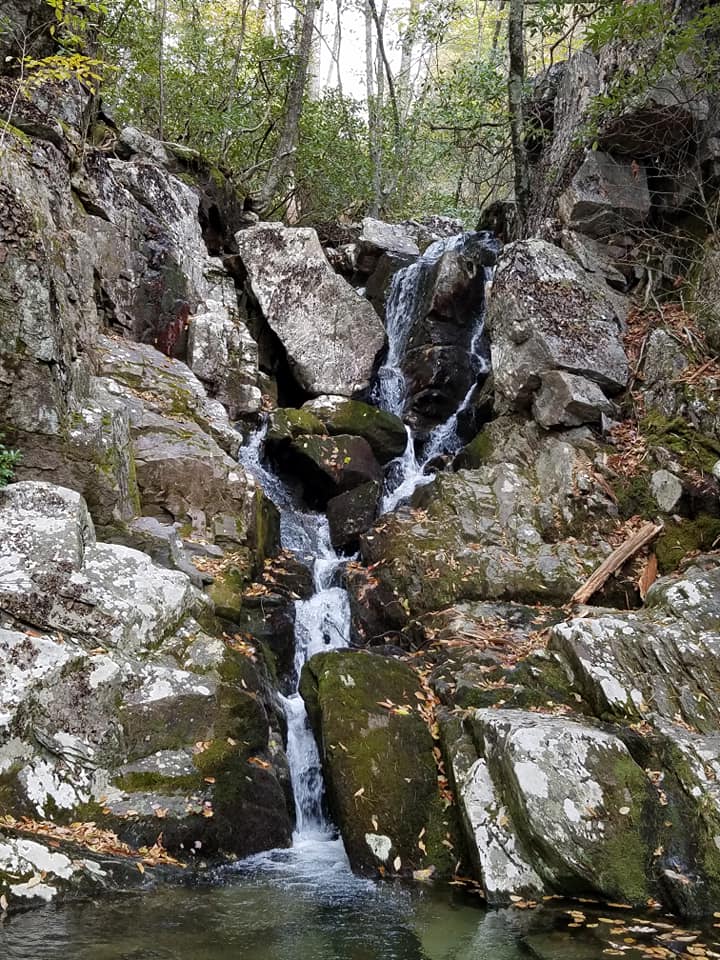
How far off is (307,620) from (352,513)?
2.34 m

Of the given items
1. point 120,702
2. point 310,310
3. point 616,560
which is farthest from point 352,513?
point 120,702

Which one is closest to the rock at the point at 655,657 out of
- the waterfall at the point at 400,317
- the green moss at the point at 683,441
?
the green moss at the point at 683,441

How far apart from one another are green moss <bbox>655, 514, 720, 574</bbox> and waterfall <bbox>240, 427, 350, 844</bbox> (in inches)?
169

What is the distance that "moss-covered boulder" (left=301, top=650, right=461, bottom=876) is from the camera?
553 centimetres

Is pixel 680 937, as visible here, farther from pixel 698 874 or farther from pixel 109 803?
pixel 109 803

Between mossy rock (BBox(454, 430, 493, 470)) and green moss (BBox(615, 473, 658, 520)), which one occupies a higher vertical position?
mossy rock (BBox(454, 430, 493, 470))

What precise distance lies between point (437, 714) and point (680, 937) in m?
2.71

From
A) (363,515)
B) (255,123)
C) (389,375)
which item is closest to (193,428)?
(363,515)

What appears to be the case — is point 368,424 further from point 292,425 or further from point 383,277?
point 383,277

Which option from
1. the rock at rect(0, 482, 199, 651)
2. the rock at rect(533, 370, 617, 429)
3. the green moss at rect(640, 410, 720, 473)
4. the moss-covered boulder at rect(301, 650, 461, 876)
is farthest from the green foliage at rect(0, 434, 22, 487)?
the green moss at rect(640, 410, 720, 473)

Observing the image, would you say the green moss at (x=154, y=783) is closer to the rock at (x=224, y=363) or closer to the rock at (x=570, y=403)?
the rock at (x=224, y=363)

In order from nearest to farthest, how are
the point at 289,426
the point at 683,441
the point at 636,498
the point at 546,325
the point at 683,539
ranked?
the point at 683,539 < the point at 636,498 < the point at 683,441 < the point at 546,325 < the point at 289,426

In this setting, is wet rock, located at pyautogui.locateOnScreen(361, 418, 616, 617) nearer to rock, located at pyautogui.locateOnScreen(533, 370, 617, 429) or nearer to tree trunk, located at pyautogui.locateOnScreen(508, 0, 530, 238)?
rock, located at pyautogui.locateOnScreen(533, 370, 617, 429)

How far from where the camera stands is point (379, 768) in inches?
234
